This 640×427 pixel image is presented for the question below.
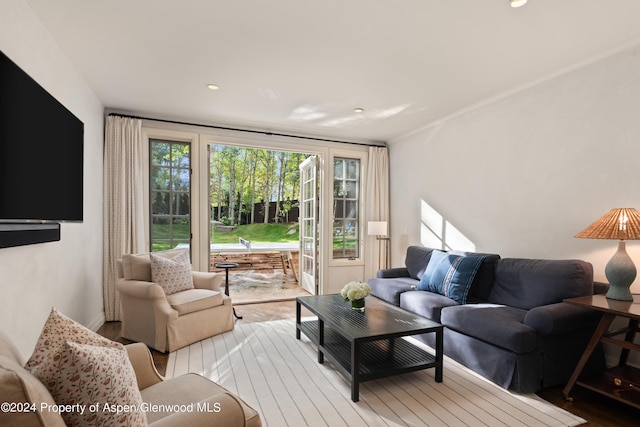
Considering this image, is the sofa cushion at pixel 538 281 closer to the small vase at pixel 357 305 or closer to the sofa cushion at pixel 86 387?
the small vase at pixel 357 305

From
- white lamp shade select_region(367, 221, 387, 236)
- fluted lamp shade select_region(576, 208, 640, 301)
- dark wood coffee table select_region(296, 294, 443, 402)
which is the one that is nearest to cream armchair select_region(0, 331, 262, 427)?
dark wood coffee table select_region(296, 294, 443, 402)

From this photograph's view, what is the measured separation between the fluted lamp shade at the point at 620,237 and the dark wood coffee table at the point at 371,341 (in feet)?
4.08

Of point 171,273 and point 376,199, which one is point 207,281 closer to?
point 171,273

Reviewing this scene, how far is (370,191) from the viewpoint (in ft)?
17.8

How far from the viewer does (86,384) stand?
94cm

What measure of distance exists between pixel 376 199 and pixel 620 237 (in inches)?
134

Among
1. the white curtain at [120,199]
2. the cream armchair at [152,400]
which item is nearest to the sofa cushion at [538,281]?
the cream armchair at [152,400]

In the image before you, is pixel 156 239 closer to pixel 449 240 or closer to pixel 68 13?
pixel 68 13

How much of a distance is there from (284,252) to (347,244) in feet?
8.11

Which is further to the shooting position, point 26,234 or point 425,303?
point 425,303

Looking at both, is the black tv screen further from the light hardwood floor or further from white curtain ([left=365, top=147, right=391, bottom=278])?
white curtain ([left=365, top=147, right=391, bottom=278])

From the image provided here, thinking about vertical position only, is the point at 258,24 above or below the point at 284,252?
above

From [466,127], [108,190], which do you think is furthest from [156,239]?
[466,127]

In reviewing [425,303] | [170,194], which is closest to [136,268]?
[170,194]
